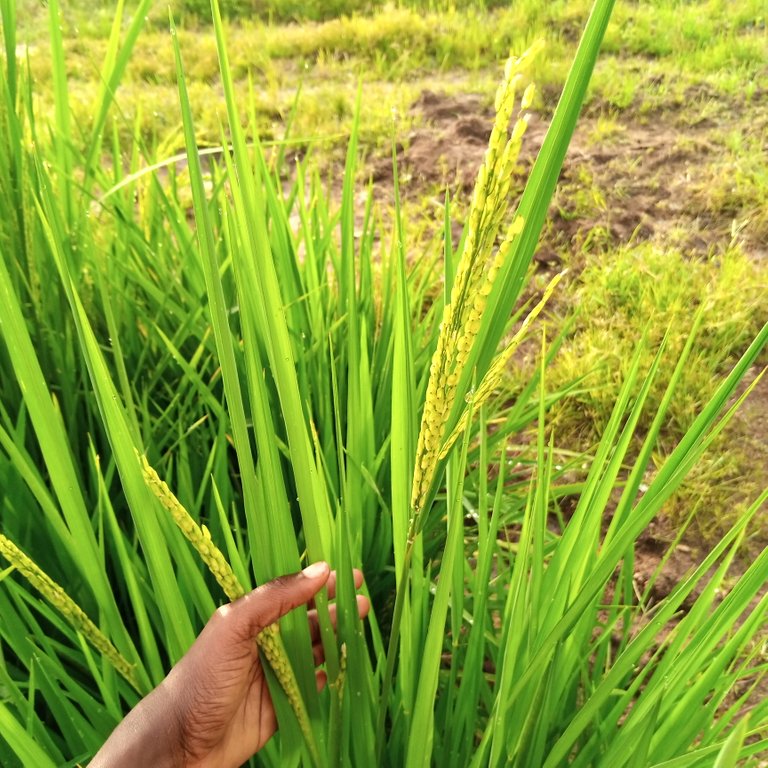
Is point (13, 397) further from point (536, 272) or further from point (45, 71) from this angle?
point (45, 71)

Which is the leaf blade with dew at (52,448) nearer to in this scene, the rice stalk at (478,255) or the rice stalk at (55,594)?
the rice stalk at (55,594)

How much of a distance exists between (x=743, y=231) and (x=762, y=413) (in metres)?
0.70

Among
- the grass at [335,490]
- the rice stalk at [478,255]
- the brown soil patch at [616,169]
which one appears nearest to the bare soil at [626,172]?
the brown soil patch at [616,169]

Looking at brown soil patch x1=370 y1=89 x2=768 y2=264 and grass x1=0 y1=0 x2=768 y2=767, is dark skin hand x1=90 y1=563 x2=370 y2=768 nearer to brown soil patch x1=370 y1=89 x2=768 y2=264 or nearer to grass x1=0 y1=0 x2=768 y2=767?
grass x1=0 y1=0 x2=768 y2=767

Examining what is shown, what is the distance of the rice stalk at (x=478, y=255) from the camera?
12.6 inches

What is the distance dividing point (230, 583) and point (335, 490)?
0.44 meters

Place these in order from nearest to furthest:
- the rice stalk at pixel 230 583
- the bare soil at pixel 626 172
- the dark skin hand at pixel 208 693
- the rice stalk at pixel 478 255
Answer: the rice stalk at pixel 478 255 < the rice stalk at pixel 230 583 < the dark skin hand at pixel 208 693 < the bare soil at pixel 626 172

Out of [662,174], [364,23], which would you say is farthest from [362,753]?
[364,23]

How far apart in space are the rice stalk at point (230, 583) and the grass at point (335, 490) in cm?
3

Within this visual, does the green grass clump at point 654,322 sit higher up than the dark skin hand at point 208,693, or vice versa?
the dark skin hand at point 208,693

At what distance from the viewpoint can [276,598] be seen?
1.85 ft

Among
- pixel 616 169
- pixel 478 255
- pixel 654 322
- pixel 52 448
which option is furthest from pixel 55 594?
pixel 616 169

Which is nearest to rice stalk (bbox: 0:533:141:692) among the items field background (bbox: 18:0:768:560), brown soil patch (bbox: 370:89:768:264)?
field background (bbox: 18:0:768:560)

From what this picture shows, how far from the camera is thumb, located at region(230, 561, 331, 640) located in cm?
56
